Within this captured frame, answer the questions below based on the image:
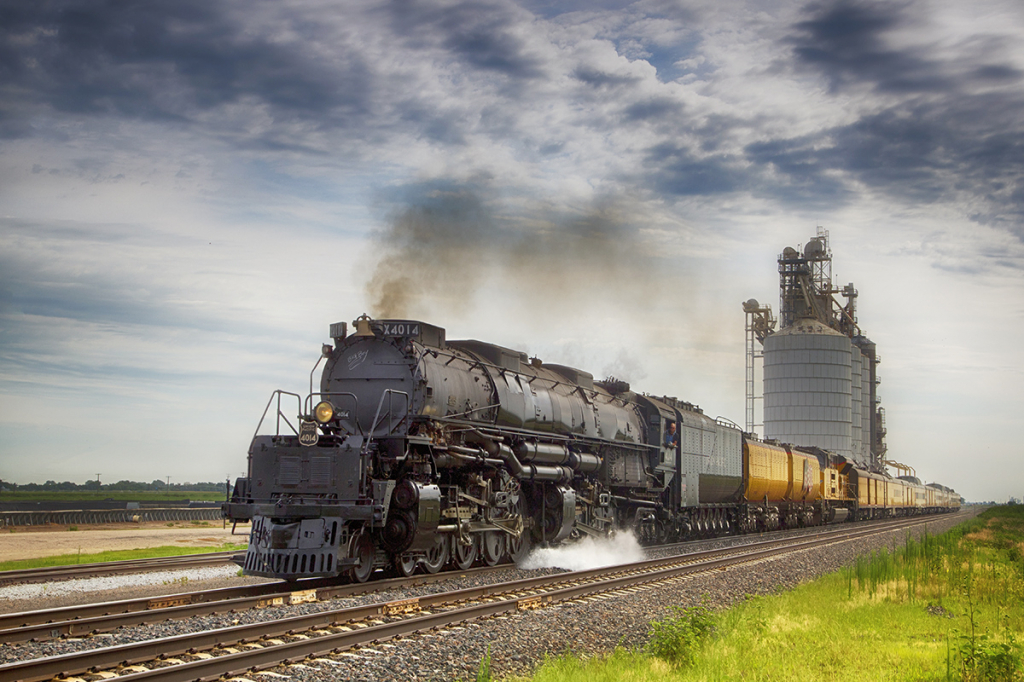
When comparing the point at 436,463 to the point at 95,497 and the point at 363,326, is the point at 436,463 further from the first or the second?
the point at 95,497

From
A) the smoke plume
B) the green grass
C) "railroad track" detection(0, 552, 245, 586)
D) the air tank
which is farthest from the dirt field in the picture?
the air tank

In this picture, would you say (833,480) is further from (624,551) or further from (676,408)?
(624,551)

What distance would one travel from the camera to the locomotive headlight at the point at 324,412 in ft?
50.4

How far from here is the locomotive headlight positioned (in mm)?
15352

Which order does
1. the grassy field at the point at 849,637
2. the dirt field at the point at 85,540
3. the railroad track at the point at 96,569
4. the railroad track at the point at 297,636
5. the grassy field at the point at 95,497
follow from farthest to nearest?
the grassy field at the point at 95,497
the dirt field at the point at 85,540
the railroad track at the point at 96,569
the grassy field at the point at 849,637
the railroad track at the point at 297,636

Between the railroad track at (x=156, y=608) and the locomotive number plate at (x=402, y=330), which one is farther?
the locomotive number plate at (x=402, y=330)

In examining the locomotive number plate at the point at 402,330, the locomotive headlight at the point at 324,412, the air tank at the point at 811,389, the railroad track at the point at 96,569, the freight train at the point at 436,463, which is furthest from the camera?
the air tank at the point at 811,389

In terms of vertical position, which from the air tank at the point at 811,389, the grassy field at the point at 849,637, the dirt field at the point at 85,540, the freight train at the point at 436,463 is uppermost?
the air tank at the point at 811,389

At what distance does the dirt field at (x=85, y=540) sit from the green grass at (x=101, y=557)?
724 millimetres

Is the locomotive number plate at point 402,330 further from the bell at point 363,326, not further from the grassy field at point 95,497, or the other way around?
the grassy field at point 95,497

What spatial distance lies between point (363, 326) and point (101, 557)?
1169 centimetres

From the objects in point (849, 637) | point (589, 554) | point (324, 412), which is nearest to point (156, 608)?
point (324, 412)

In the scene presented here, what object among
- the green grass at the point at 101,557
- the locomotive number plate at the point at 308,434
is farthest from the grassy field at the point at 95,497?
the locomotive number plate at the point at 308,434

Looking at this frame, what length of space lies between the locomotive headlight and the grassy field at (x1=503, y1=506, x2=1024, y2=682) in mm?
6949
